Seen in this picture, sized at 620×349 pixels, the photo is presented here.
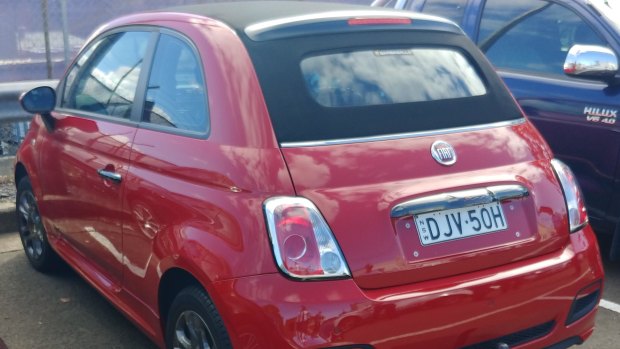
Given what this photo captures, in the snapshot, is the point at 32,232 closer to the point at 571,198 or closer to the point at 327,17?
the point at 327,17

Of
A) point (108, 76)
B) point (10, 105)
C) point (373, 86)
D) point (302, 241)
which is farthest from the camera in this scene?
point (10, 105)

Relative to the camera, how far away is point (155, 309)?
3.44 metres

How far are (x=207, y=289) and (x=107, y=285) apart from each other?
4.11 feet

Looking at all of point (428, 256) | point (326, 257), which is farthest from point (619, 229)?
point (326, 257)

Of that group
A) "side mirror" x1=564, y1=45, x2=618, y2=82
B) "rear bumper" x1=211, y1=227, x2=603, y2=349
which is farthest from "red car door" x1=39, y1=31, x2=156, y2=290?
"side mirror" x1=564, y1=45, x2=618, y2=82

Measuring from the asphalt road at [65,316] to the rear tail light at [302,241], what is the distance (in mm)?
1646

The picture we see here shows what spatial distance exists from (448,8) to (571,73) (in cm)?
152

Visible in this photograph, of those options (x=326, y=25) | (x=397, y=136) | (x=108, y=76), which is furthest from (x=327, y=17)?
(x=108, y=76)

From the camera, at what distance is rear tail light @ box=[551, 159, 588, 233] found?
10.8 feet

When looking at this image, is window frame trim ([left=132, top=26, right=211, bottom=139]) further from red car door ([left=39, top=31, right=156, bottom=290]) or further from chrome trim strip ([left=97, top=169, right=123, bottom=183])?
chrome trim strip ([left=97, top=169, right=123, bottom=183])

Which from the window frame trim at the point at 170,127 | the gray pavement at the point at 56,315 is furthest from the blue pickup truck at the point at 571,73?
the gray pavement at the point at 56,315

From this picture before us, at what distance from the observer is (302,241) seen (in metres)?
2.76

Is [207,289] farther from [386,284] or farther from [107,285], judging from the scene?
[107,285]

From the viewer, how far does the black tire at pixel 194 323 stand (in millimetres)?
2918
